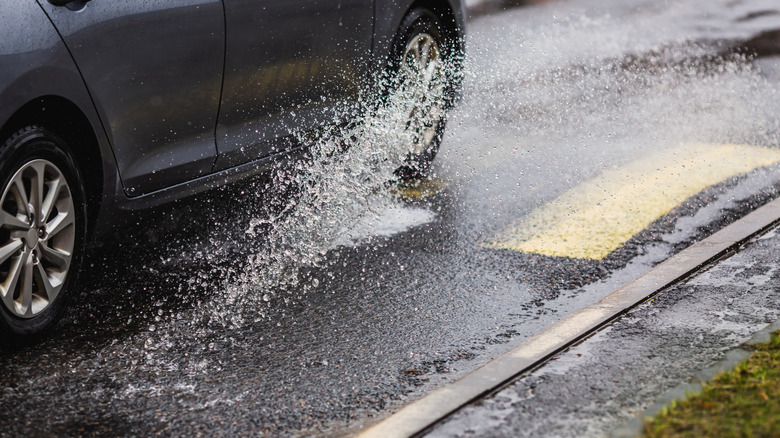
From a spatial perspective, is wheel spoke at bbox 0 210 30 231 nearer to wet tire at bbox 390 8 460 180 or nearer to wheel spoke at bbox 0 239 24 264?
wheel spoke at bbox 0 239 24 264

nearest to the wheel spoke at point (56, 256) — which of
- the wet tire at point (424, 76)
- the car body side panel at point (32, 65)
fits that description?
the car body side panel at point (32, 65)

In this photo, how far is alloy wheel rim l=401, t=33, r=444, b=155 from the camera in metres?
5.98

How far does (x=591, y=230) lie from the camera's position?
→ 541 centimetres

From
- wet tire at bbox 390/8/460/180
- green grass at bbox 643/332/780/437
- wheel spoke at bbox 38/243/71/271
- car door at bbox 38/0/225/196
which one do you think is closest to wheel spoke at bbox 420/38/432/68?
wet tire at bbox 390/8/460/180

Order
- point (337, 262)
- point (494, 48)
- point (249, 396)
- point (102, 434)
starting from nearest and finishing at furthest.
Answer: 1. point (102, 434)
2. point (249, 396)
3. point (337, 262)
4. point (494, 48)

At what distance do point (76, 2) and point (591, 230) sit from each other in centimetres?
295

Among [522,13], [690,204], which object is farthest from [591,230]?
[522,13]

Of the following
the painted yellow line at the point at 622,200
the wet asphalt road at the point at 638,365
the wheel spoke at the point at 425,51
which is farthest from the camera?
the wheel spoke at the point at 425,51

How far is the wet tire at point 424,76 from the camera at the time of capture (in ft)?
19.3

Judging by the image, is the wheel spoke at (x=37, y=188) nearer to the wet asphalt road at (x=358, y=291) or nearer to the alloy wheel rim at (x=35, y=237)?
the alloy wheel rim at (x=35, y=237)

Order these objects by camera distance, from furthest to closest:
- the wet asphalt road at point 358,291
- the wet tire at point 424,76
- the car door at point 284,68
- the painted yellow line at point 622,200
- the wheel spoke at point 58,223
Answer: the wet tire at point 424,76, the painted yellow line at point 622,200, the car door at point 284,68, the wheel spoke at point 58,223, the wet asphalt road at point 358,291

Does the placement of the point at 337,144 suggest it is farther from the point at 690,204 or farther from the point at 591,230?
the point at 690,204

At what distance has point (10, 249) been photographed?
3.65 meters

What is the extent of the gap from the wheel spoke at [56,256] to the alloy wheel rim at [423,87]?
2555 mm
